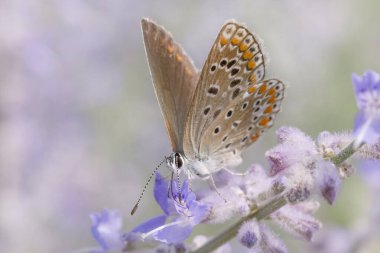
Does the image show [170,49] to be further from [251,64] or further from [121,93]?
[121,93]

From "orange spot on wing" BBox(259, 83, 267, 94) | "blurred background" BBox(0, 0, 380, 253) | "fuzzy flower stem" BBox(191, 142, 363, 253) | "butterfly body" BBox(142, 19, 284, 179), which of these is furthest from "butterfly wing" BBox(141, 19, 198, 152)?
"blurred background" BBox(0, 0, 380, 253)

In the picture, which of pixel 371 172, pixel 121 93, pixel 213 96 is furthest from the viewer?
pixel 121 93

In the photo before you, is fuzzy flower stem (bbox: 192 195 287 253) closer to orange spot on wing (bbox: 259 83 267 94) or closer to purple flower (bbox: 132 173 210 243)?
purple flower (bbox: 132 173 210 243)

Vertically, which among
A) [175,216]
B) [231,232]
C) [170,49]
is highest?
[170,49]

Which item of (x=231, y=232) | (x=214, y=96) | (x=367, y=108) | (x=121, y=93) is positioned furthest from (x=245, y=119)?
(x=121, y=93)

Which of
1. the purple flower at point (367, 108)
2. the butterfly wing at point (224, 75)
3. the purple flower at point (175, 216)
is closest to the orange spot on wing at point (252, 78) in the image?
the butterfly wing at point (224, 75)

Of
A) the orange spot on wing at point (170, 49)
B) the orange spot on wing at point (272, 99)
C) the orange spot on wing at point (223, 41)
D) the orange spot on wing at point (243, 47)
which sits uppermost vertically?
the orange spot on wing at point (170, 49)

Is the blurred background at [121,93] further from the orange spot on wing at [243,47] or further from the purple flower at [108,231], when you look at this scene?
the orange spot on wing at [243,47]

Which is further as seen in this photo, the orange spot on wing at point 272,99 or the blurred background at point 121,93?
the blurred background at point 121,93
